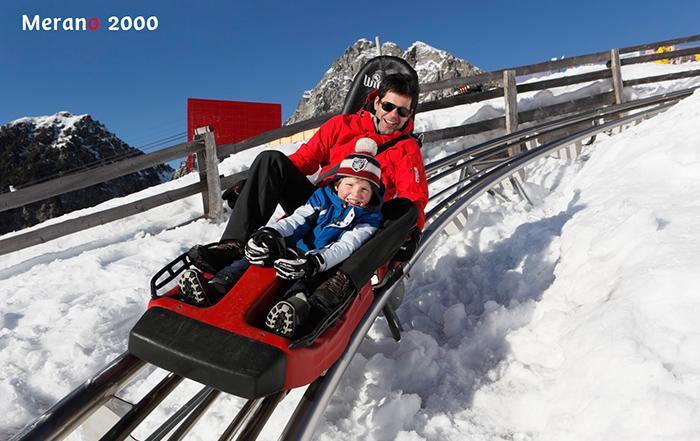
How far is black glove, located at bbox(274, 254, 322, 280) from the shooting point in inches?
70.9

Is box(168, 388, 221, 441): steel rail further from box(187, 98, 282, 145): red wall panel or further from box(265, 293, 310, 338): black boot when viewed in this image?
box(187, 98, 282, 145): red wall panel

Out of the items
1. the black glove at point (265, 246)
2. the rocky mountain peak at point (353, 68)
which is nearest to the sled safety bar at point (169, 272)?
the black glove at point (265, 246)

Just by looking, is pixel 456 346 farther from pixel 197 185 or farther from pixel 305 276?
pixel 197 185

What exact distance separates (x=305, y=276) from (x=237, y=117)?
10.3m

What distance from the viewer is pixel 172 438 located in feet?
5.91

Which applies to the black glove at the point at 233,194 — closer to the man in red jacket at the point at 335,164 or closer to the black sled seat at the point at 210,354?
the man in red jacket at the point at 335,164

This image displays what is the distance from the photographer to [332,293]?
1784 millimetres

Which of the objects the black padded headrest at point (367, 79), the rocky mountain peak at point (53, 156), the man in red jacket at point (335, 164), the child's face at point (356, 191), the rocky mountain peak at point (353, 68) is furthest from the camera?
the rocky mountain peak at point (353, 68)

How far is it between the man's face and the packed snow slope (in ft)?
3.50

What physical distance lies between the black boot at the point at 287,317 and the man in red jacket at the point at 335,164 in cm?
12

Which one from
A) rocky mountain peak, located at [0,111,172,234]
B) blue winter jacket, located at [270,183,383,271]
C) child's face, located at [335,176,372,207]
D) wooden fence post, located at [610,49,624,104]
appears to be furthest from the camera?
rocky mountain peak, located at [0,111,172,234]

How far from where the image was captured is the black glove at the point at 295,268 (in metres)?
1.80

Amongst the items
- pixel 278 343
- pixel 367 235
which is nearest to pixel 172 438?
pixel 278 343

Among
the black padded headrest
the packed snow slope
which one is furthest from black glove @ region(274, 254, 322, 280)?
the black padded headrest
